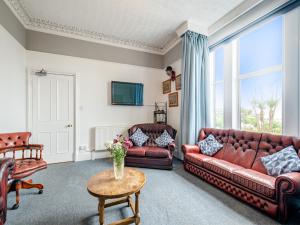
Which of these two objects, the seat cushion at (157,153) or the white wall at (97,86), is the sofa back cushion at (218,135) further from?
the white wall at (97,86)

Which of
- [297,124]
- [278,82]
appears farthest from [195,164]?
[278,82]

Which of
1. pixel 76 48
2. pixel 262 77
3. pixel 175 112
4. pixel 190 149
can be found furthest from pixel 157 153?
pixel 76 48

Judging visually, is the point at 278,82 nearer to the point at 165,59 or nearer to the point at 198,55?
the point at 198,55

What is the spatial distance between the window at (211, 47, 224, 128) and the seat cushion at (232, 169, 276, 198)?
1.50 meters

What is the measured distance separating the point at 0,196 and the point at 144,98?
11.7ft

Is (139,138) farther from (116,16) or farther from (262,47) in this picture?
(262,47)

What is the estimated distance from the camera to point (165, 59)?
15.4 ft

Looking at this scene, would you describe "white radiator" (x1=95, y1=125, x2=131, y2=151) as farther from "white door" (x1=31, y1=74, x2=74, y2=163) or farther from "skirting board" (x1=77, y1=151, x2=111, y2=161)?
"white door" (x1=31, y1=74, x2=74, y2=163)

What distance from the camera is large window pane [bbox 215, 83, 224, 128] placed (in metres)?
3.35

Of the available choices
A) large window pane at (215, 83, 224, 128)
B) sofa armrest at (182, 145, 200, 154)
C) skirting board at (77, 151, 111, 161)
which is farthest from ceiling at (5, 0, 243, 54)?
skirting board at (77, 151, 111, 161)

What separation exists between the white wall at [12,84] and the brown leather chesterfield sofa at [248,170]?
332 centimetres

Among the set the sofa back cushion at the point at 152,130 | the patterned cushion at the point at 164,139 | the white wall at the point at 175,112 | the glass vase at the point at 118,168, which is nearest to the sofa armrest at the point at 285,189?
the glass vase at the point at 118,168

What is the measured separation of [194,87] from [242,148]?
1.53 metres

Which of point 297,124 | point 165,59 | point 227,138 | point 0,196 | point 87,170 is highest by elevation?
point 165,59
